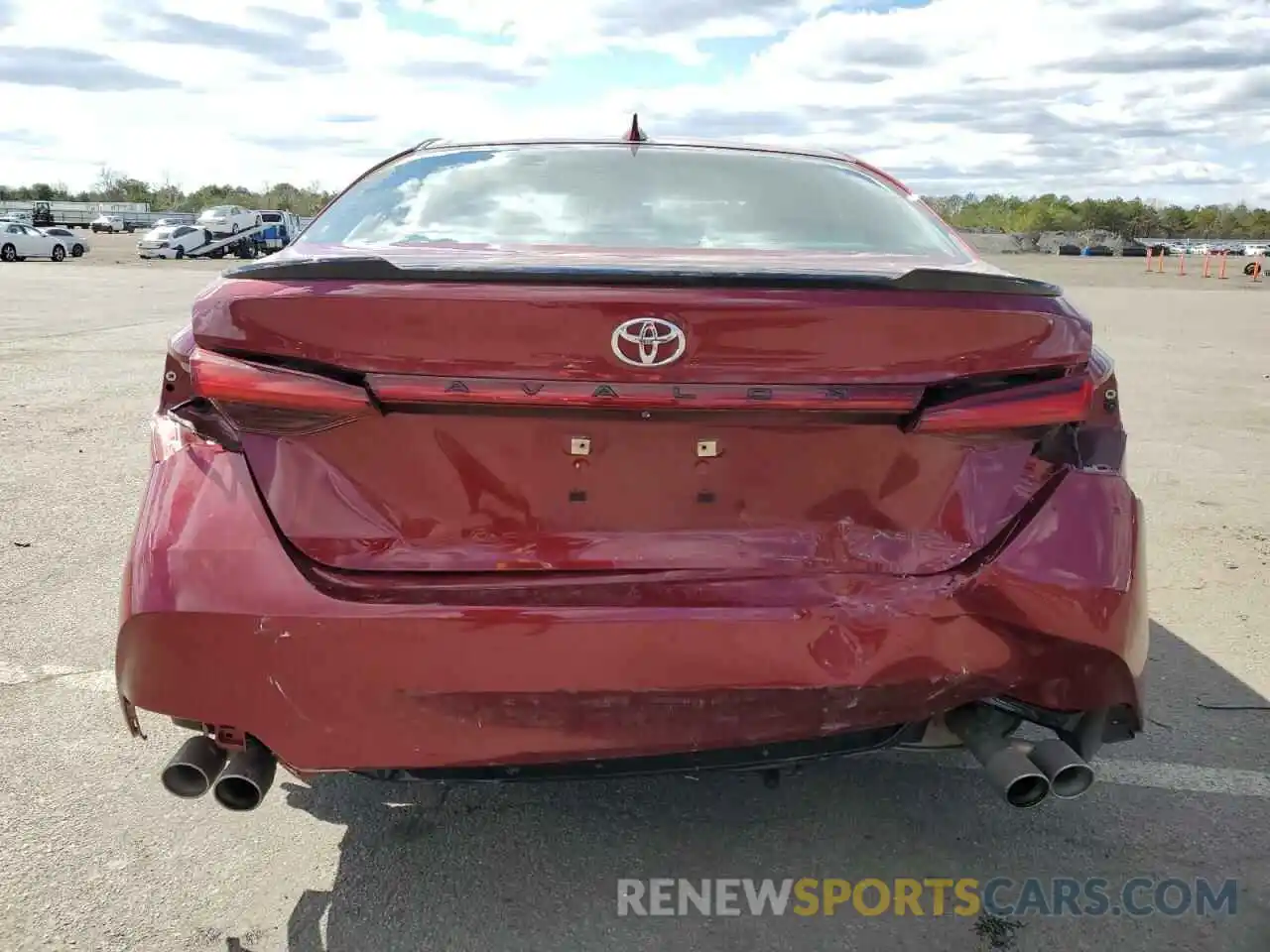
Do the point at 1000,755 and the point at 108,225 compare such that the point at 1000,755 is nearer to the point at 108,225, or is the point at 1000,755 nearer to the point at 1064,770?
the point at 1064,770

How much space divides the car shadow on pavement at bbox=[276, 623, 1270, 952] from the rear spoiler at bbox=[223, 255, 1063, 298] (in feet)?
4.18

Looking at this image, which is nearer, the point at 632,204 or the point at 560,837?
the point at 560,837

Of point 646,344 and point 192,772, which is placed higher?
point 646,344

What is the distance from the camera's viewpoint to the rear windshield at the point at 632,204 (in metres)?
2.72

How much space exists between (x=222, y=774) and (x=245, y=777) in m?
0.05

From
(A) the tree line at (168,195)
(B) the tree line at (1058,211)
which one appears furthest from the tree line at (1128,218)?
(A) the tree line at (168,195)

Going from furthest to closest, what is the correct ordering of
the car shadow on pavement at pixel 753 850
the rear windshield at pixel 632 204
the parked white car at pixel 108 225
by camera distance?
1. the parked white car at pixel 108 225
2. the rear windshield at pixel 632 204
3. the car shadow on pavement at pixel 753 850

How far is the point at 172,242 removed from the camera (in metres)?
41.9

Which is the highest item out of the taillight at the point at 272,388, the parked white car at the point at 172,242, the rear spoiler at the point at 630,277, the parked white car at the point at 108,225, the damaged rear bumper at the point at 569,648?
the rear spoiler at the point at 630,277

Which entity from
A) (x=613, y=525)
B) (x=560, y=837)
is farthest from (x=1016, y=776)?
(x=560, y=837)

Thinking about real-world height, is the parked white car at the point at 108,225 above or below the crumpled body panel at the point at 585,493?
below

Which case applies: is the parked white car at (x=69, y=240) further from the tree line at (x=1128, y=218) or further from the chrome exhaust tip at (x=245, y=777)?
the tree line at (x=1128, y=218)

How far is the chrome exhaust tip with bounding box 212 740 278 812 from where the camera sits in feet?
7.16

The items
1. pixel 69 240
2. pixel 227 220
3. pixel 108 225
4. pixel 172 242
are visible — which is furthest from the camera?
pixel 108 225
